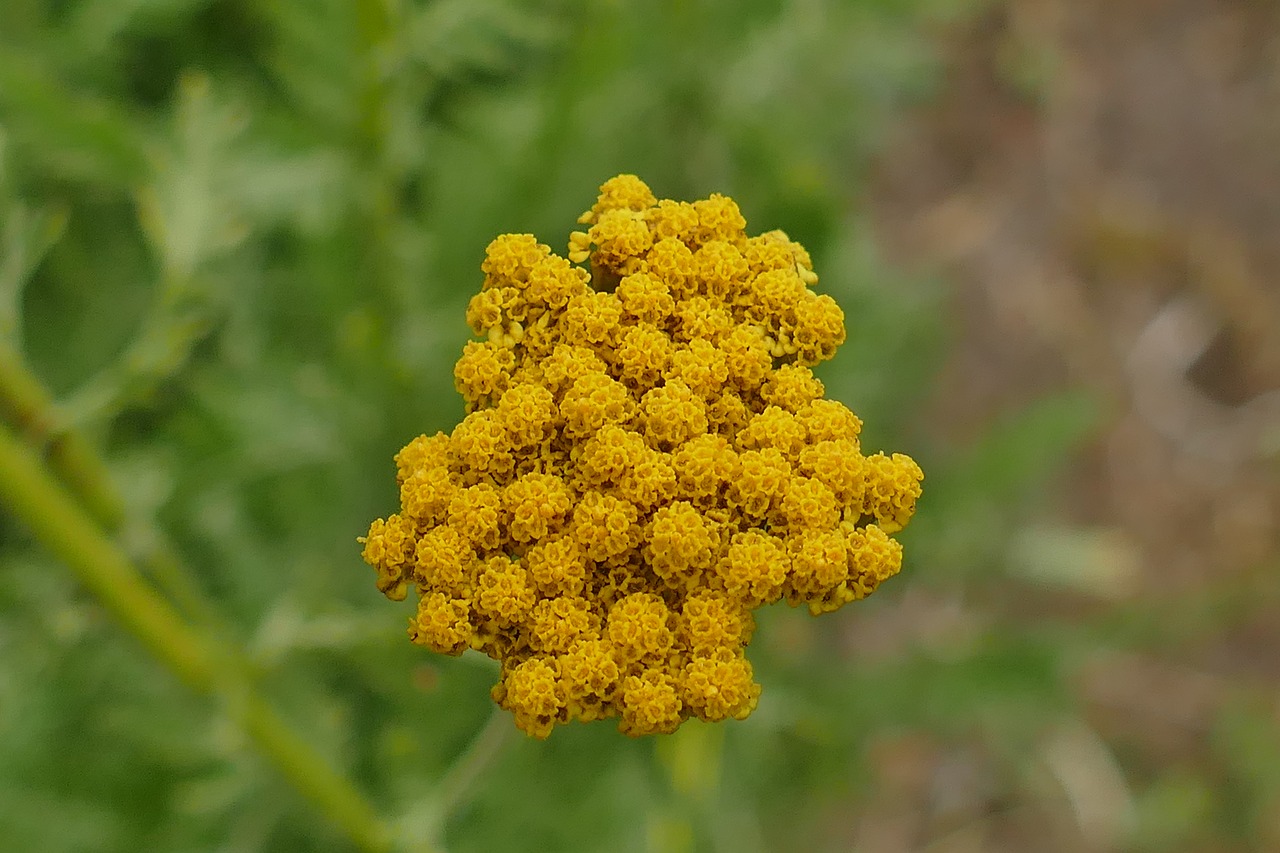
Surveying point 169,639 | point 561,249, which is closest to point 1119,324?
point 561,249

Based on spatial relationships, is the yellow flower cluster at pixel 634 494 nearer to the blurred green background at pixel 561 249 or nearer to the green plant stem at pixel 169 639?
the blurred green background at pixel 561 249

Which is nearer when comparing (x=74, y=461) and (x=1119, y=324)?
(x=74, y=461)

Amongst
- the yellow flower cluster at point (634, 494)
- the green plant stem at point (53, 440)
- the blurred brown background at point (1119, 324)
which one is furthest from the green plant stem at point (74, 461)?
the blurred brown background at point (1119, 324)

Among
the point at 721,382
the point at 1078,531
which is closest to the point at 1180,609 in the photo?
the point at 1078,531

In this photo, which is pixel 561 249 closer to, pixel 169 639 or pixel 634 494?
pixel 169 639

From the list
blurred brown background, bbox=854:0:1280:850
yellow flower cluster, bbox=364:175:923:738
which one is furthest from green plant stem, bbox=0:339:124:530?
blurred brown background, bbox=854:0:1280:850

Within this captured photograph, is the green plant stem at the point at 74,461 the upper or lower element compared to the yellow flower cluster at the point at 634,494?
upper

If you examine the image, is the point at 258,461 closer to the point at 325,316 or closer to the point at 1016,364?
the point at 325,316

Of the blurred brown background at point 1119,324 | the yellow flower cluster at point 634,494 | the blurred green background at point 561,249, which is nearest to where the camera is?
the yellow flower cluster at point 634,494
